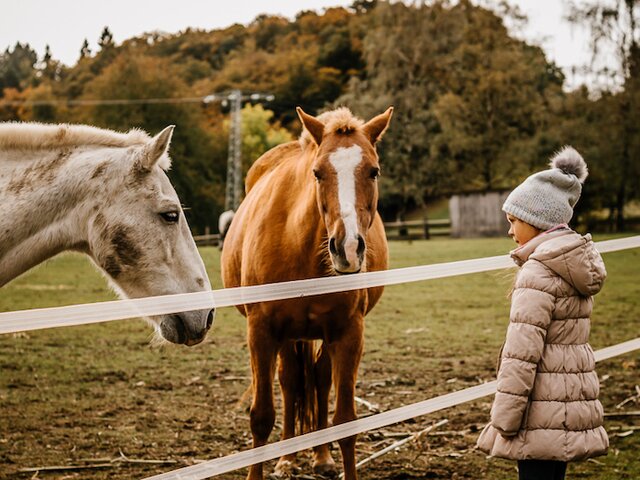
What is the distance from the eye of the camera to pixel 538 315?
8.52 ft

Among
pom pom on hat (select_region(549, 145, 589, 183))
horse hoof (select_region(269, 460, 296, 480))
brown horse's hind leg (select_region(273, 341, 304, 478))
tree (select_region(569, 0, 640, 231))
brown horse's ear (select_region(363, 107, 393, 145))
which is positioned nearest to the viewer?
pom pom on hat (select_region(549, 145, 589, 183))

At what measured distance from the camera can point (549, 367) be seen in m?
2.64

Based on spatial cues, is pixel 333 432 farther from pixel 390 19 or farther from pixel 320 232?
pixel 390 19

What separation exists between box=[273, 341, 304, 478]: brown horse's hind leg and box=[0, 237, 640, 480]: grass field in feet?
0.63

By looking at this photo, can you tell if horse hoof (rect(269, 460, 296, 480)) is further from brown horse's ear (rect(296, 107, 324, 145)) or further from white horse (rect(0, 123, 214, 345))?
brown horse's ear (rect(296, 107, 324, 145))

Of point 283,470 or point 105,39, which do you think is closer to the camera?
point 283,470

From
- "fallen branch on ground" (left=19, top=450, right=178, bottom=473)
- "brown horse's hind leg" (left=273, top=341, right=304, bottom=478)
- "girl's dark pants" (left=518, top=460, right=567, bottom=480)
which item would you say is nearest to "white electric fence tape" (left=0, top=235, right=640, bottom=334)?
"girl's dark pants" (left=518, top=460, right=567, bottom=480)

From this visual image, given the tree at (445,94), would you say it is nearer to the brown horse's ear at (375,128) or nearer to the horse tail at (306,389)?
the horse tail at (306,389)

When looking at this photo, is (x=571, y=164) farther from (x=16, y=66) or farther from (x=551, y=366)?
(x=16, y=66)

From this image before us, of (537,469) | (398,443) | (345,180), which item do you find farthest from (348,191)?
(398,443)

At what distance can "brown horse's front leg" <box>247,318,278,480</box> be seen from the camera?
153 inches

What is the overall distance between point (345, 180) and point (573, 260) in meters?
1.26

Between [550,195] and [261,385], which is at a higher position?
[550,195]

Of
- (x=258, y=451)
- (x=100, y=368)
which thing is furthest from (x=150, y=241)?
(x=100, y=368)
